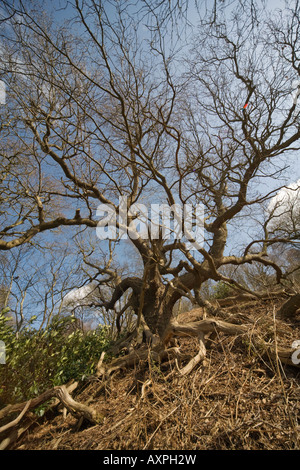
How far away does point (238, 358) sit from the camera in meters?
2.78

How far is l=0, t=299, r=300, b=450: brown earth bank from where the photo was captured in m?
1.73

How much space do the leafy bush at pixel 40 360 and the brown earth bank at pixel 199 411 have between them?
0.93 ft

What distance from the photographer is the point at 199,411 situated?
2.05 metres

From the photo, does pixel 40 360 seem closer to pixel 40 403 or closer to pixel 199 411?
pixel 40 403

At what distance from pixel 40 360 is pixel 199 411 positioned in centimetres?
208

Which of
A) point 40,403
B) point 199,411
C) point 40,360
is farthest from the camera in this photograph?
point 40,360

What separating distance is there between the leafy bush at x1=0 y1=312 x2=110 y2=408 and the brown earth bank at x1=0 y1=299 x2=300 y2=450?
0.28 m

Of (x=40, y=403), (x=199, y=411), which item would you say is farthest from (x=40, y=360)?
(x=199, y=411)

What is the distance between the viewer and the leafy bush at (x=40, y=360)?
2.66 meters

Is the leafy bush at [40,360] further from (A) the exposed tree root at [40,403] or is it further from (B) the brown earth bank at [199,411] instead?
(B) the brown earth bank at [199,411]

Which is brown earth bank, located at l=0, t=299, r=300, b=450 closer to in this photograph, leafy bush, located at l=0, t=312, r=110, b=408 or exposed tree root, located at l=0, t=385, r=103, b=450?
exposed tree root, located at l=0, t=385, r=103, b=450

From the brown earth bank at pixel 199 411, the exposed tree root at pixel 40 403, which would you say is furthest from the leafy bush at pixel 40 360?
the brown earth bank at pixel 199 411

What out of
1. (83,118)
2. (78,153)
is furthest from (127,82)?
(78,153)

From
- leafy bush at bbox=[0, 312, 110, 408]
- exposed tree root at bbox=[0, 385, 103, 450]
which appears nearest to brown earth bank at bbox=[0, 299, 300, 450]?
exposed tree root at bbox=[0, 385, 103, 450]
